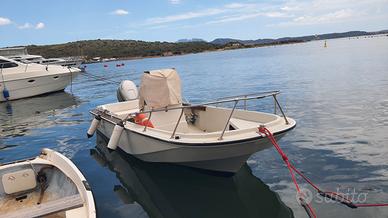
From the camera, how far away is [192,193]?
7723mm

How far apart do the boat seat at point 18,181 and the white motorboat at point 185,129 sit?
7.44ft

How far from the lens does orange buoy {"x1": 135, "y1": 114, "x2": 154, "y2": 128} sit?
899 centimetres

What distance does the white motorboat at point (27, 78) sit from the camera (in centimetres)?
2375

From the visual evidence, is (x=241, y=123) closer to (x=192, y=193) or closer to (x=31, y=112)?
(x=192, y=193)

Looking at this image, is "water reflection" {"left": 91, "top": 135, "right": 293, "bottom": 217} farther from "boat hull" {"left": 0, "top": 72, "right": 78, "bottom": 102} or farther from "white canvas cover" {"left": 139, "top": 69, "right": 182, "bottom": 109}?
"boat hull" {"left": 0, "top": 72, "right": 78, "bottom": 102}

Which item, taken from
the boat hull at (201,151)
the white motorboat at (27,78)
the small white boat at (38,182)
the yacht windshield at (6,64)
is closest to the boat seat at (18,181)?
the small white boat at (38,182)

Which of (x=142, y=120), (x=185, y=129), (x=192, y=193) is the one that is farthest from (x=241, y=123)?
(x=142, y=120)

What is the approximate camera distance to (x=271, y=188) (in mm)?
7797

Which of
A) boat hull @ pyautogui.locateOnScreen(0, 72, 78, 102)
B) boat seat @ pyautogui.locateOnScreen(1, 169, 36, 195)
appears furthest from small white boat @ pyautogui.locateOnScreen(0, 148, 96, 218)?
boat hull @ pyautogui.locateOnScreen(0, 72, 78, 102)

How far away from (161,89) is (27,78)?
1844 centimetres

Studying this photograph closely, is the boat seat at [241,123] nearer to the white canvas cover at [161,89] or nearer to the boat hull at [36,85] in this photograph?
the white canvas cover at [161,89]

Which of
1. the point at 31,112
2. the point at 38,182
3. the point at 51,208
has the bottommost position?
the point at 31,112

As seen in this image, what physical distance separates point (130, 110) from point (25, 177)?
5.95m

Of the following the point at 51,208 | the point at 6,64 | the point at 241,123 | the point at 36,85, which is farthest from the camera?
the point at 36,85
